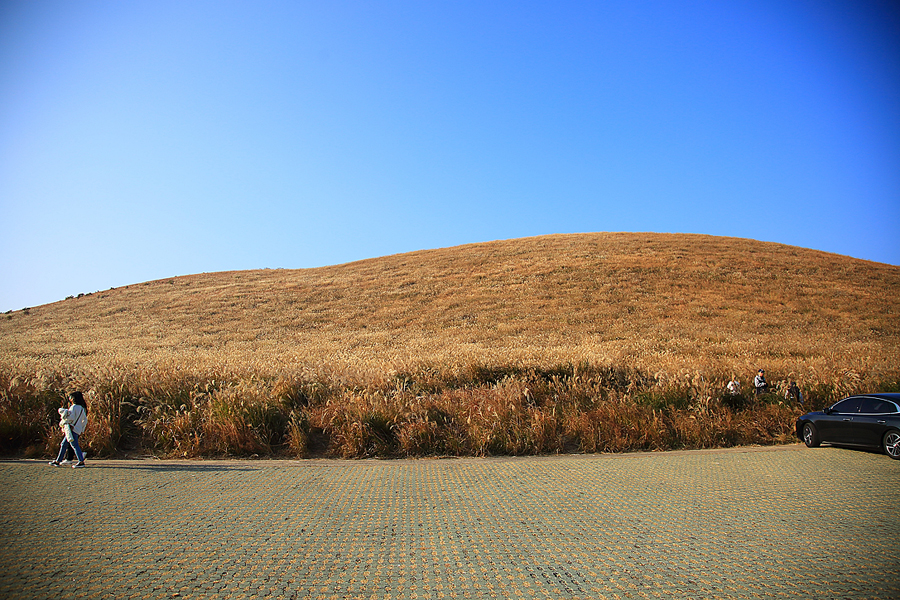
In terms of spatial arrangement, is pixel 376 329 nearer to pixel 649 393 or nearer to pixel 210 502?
pixel 649 393

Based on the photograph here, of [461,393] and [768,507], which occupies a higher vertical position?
[461,393]

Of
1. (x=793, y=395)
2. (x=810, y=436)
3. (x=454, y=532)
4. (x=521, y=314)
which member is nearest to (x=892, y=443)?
(x=810, y=436)

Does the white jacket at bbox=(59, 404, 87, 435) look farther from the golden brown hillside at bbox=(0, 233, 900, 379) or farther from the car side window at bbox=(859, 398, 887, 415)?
the car side window at bbox=(859, 398, 887, 415)

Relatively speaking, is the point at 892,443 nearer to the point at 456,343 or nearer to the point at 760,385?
the point at 760,385

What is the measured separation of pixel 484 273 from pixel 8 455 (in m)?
33.1

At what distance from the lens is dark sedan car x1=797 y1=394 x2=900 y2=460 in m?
7.09

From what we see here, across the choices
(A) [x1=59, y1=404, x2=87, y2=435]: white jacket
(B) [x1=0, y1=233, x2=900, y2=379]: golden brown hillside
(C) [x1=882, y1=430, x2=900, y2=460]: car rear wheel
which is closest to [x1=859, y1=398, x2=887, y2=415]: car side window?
(C) [x1=882, y1=430, x2=900, y2=460]: car rear wheel

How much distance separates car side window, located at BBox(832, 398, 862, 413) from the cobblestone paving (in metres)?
2.23

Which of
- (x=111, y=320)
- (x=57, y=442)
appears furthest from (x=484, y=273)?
(x=57, y=442)

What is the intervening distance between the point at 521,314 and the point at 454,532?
23.2 m

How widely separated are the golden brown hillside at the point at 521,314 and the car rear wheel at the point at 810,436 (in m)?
2.83

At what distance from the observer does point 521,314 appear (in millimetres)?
26750

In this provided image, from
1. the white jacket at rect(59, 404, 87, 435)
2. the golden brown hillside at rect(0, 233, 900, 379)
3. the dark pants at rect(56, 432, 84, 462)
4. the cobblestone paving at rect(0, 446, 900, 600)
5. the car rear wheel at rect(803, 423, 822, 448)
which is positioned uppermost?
the golden brown hillside at rect(0, 233, 900, 379)

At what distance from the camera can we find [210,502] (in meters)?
4.67
